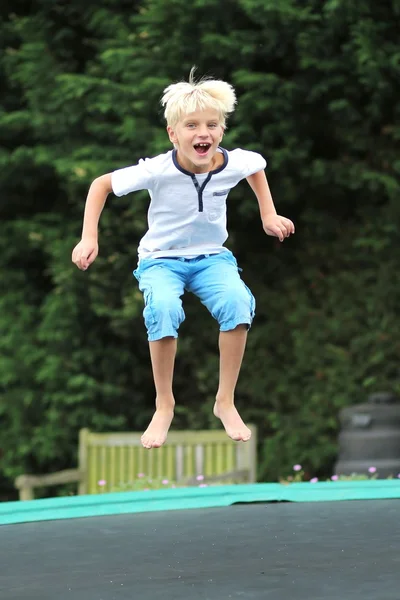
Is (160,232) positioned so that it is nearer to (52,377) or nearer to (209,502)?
(209,502)

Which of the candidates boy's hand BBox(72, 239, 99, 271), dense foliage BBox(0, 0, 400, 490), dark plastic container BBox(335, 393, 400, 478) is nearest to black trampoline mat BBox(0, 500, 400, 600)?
boy's hand BBox(72, 239, 99, 271)

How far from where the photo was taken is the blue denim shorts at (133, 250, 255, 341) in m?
3.49

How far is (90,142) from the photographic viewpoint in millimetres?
8031

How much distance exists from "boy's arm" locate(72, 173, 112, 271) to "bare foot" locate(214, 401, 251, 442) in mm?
686

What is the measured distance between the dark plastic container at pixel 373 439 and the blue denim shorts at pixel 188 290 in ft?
10.4

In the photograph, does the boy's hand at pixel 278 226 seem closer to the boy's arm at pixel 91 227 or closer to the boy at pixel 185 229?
the boy at pixel 185 229

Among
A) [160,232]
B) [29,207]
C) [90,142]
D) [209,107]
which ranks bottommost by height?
[29,207]

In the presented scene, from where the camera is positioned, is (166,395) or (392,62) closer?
(166,395)

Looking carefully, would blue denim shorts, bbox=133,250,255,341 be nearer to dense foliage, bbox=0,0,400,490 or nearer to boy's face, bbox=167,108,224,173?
boy's face, bbox=167,108,224,173

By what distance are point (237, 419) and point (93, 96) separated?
4.43 m

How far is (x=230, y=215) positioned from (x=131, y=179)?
4246 millimetres

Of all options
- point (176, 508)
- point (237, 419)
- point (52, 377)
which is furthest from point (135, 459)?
point (237, 419)

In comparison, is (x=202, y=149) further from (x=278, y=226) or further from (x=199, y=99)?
(x=278, y=226)

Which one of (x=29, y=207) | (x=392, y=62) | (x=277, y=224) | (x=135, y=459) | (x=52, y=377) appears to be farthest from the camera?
(x=29, y=207)
